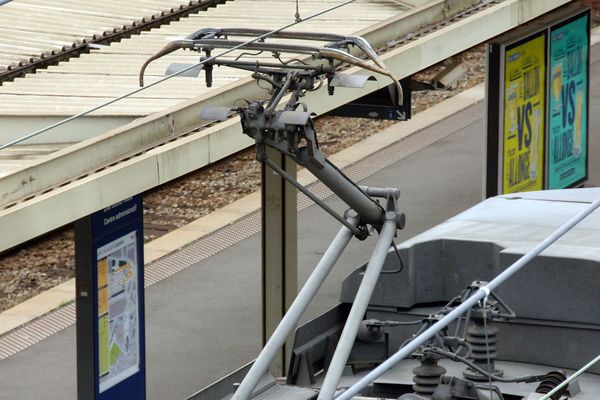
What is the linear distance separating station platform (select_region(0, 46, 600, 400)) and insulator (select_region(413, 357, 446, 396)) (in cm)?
427

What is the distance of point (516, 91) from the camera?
15.4 metres

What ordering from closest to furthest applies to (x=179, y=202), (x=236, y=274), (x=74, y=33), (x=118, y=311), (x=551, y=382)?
1. (x=551, y=382)
2. (x=118, y=311)
3. (x=74, y=33)
4. (x=236, y=274)
5. (x=179, y=202)

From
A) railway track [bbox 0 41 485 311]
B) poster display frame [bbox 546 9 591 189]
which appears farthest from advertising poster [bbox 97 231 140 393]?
poster display frame [bbox 546 9 591 189]

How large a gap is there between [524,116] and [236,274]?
11.2 feet

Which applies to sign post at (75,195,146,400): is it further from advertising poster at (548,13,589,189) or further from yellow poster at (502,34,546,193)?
advertising poster at (548,13,589,189)

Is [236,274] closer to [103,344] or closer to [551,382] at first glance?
[103,344]

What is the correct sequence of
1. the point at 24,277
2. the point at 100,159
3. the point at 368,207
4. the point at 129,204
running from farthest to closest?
the point at 24,277 → the point at 129,204 → the point at 100,159 → the point at 368,207

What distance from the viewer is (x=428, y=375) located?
7766 millimetres

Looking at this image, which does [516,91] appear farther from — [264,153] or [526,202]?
[264,153]

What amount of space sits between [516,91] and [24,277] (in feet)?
17.6

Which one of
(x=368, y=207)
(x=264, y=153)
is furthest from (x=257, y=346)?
(x=264, y=153)

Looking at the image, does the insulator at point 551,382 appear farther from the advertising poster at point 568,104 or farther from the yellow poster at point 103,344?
the advertising poster at point 568,104

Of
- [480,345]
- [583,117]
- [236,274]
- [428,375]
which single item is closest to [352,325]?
[428,375]

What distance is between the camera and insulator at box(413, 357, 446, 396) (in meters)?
7.77
